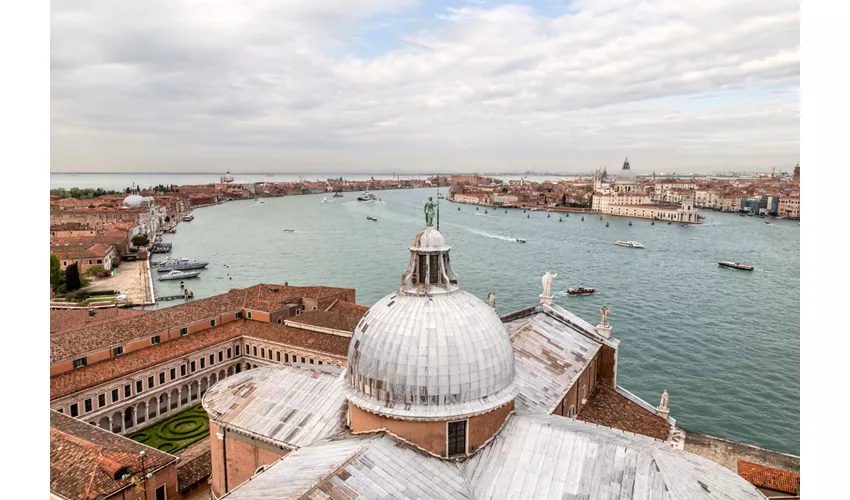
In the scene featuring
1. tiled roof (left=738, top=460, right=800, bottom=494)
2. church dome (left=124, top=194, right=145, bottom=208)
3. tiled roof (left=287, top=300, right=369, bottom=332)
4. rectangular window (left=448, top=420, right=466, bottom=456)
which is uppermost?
church dome (left=124, top=194, right=145, bottom=208)

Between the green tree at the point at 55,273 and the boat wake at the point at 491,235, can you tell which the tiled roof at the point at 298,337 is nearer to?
the green tree at the point at 55,273

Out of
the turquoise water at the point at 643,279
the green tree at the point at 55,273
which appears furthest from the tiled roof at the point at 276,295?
the green tree at the point at 55,273

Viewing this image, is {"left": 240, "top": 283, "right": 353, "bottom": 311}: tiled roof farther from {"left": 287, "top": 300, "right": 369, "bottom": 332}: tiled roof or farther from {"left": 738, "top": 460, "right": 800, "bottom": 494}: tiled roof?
{"left": 738, "top": 460, "right": 800, "bottom": 494}: tiled roof

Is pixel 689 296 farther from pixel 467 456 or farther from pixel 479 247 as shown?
pixel 467 456

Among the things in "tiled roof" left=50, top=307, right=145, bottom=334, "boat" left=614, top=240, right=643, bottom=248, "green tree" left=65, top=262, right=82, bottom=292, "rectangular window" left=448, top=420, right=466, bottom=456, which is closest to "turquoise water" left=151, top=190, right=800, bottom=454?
"boat" left=614, top=240, right=643, bottom=248

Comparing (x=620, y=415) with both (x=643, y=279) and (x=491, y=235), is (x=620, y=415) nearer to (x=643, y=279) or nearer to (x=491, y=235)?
(x=643, y=279)
